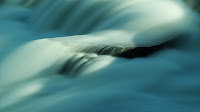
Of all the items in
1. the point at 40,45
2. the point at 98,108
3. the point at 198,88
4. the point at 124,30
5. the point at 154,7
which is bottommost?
the point at 98,108

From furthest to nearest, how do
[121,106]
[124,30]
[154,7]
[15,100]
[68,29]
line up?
[68,29] → [154,7] → [124,30] → [15,100] → [121,106]

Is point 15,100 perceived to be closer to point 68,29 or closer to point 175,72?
point 175,72

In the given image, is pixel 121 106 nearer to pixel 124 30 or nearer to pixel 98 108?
pixel 98 108

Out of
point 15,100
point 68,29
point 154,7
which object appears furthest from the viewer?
point 68,29

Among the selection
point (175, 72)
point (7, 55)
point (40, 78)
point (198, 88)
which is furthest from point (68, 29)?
point (198, 88)

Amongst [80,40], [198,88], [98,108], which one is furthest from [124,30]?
[98,108]

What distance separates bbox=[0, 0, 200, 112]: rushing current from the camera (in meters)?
2.95

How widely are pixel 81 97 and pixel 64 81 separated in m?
0.35

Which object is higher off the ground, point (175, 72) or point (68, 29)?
point (68, 29)

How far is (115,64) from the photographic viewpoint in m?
3.37

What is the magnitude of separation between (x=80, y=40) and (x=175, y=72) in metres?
0.89

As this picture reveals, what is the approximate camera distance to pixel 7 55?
399cm

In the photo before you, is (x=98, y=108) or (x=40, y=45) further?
(x=40, y=45)

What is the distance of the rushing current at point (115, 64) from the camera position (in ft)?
9.69
